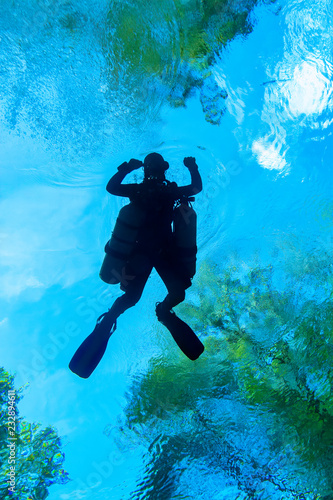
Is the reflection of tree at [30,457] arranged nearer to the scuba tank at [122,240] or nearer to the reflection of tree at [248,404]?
the reflection of tree at [248,404]

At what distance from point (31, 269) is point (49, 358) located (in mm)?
2706

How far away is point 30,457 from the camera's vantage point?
292 inches

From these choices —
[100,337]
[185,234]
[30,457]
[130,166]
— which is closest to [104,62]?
[130,166]

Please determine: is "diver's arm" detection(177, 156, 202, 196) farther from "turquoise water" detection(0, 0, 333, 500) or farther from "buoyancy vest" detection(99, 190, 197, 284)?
"turquoise water" detection(0, 0, 333, 500)

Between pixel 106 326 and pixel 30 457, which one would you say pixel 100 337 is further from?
pixel 30 457

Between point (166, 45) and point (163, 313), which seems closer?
point (163, 313)

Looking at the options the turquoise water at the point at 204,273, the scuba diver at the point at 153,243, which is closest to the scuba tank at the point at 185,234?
the scuba diver at the point at 153,243

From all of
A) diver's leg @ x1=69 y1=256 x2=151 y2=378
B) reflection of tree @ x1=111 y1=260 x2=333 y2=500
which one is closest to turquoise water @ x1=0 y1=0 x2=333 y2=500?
reflection of tree @ x1=111 y1=260 x2=333 y2=500

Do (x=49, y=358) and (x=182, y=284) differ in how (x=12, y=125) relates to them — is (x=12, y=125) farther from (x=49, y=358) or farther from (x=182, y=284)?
(x=49, y=358)

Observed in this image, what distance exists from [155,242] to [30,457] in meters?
7.36

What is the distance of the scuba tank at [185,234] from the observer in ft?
13.9

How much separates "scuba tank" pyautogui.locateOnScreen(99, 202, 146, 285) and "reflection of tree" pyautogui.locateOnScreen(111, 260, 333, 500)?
4846mm

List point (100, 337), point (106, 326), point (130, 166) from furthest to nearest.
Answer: point (130, 166) < point (106, 326) < point (100, 337)

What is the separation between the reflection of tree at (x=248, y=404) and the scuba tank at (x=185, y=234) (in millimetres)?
4426
